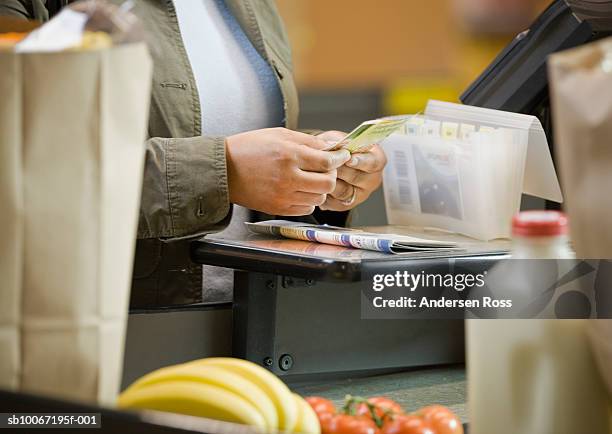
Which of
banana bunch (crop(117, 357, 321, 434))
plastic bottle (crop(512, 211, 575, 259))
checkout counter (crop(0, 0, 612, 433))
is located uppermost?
plastic bottle (crop(512, 211, 575, 259))

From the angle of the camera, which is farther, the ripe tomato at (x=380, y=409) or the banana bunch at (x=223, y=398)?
the ripe tomato at (x=380, y=409)

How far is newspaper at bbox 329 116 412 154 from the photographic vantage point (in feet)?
4.73

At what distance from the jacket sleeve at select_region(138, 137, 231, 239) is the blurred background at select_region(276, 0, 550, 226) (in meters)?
2.85

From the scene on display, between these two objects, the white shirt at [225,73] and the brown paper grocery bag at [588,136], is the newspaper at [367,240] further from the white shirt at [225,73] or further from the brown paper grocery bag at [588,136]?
the brown paper grocery bag at [588,136]

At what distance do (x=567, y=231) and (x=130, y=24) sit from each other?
42cm

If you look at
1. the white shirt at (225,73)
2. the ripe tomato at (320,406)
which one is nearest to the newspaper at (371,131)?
the white shirt at (225,73)

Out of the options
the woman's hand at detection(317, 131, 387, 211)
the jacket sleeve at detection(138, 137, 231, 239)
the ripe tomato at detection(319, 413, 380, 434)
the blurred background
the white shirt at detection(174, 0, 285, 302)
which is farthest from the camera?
the blurred background

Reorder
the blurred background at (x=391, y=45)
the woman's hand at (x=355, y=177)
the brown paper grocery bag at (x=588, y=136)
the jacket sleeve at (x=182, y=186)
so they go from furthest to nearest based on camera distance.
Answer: the blurred background at (x=391, y=45)
the woman's hand at (x=355, y=177)
the jacket sleeve at (x=182, y=186)
the brown paper grocery bag at (x=588, y=136)

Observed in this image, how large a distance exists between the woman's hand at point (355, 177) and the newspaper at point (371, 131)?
13cm

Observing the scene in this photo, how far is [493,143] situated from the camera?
1.63 metres

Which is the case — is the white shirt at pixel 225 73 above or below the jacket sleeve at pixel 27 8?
below


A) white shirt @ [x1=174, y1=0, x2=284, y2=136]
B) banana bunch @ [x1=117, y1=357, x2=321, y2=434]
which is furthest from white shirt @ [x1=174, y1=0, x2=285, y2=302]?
banana bunch @ [x1=117, y1=357, x2=321, y2=434]

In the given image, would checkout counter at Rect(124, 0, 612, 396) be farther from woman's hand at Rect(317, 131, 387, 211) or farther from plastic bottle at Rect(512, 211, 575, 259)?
plastic bottle at Rect(512, 211, 575, 259)

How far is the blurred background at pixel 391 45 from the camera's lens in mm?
4355
